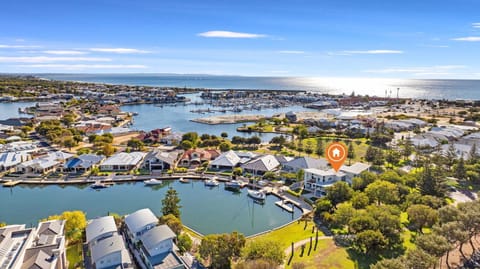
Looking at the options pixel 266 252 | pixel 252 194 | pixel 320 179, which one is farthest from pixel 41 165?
pixel 266 252

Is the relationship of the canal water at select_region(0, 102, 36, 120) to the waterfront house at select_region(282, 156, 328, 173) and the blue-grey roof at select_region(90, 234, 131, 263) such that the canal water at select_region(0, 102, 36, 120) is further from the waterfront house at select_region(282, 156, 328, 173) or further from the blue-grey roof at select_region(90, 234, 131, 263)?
the blue-grey roof at select_region(90, 234, 131, 263)

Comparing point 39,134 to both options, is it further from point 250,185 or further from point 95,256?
point 95,256

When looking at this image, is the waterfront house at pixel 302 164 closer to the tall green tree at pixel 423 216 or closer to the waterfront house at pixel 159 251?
the tall green tree at pixel 423 216

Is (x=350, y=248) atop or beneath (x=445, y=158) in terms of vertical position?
beneath

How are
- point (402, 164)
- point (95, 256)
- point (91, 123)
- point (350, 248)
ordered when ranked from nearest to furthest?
point (95, 256) < point (350, 248) < point (402, 164) < point (91, 123)

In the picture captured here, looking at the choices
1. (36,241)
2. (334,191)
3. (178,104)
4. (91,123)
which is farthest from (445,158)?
(178,104)

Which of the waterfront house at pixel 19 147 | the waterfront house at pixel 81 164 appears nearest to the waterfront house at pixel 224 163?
the waterfront house at pixel 81 164

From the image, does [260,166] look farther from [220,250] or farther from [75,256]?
[75,256]
